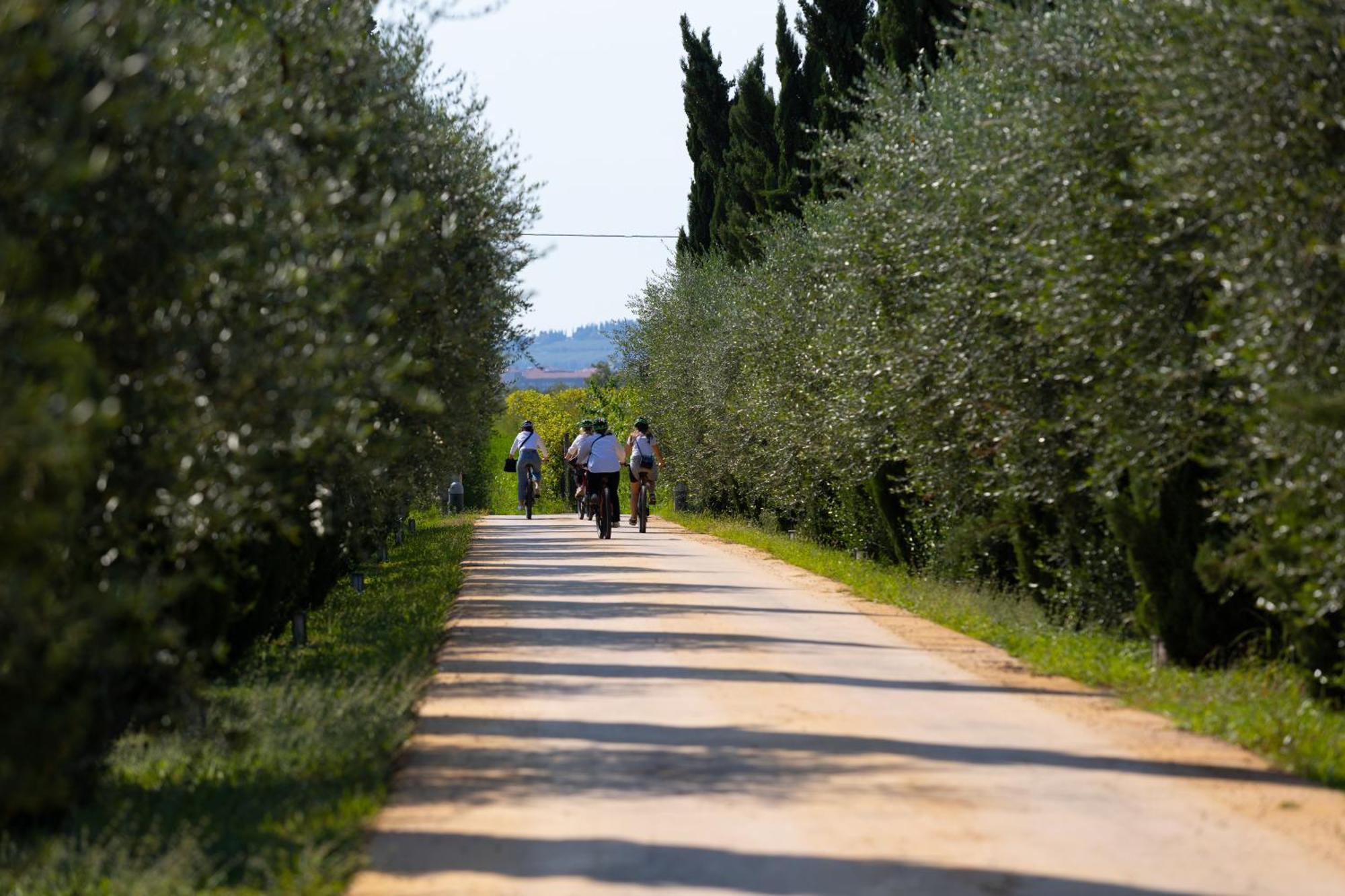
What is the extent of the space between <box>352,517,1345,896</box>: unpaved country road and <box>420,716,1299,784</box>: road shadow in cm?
2

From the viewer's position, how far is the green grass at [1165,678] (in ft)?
31.9

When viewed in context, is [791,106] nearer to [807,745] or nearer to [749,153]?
[749,153]

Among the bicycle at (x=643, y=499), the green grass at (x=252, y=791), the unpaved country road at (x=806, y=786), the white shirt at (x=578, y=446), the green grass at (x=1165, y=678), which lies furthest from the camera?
the white shirt at (x=578, y=446)

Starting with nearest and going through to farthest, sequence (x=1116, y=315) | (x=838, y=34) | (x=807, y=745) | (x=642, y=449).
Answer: (x=807, y=745) → (x=1116, y=315) → (x=642, y=449) → (x=838, y=34)

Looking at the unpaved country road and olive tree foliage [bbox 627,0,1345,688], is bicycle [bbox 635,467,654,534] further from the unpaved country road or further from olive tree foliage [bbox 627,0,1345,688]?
the unpaved country road

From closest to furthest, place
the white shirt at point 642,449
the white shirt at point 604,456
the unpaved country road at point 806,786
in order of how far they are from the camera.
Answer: the unpaved country road at point 806,786 < the white shirt at point 604,456 < the white shirt at point 642,449

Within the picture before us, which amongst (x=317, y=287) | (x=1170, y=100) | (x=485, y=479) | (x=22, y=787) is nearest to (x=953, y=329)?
(x=1170, y=100)

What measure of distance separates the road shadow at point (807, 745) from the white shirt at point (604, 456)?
1861 centimetres

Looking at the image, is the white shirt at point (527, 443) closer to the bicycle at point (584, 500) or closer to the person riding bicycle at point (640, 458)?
the bicycle at point (584, 500)

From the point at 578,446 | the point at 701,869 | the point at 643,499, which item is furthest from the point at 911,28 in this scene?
the point at 701,869

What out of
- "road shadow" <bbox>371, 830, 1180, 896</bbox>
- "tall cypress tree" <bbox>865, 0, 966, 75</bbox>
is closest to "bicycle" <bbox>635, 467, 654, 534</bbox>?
"tall cypress tree" <bbox>865, 0, 966, 75</bbox>

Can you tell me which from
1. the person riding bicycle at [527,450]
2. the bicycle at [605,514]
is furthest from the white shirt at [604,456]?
the person riding bicycle at [527,450]

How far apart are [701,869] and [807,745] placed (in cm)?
280

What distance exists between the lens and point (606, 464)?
2922 cm
